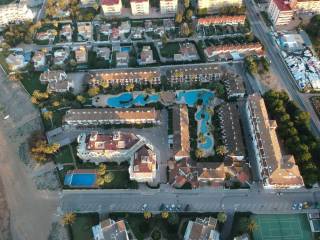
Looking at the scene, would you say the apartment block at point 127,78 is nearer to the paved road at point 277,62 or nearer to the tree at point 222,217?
the paved road at point 277,62

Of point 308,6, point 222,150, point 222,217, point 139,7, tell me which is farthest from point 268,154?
point 139,7

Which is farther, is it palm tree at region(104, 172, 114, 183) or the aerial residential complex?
the aerial residential complex

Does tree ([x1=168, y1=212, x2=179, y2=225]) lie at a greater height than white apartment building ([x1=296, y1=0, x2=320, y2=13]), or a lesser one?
lesser

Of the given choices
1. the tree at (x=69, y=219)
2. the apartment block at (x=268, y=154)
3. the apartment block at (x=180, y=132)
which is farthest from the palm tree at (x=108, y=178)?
the apartment block at (x=268, y=154)

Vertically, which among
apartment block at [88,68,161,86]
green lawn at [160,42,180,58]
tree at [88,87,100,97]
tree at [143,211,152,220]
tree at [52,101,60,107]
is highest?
green lawn at [160,42,180,58]

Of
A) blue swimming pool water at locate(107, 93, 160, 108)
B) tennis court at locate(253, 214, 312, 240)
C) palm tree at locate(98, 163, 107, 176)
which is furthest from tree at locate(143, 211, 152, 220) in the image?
blue swimming pool water at locate(107, 93, 160, 108)

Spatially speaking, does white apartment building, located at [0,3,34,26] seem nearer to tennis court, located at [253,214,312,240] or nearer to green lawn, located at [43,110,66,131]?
green lawn, located at [43,110,66,131]

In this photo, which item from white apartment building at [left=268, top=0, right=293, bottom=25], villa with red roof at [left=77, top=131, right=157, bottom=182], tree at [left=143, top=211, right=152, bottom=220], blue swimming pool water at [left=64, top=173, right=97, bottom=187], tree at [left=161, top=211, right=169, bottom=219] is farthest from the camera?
white apartment building at [left=268, top=0, right=293, bottom=25]
